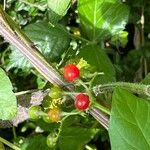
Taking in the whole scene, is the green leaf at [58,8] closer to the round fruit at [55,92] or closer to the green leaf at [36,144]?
the round fruit at [55,92]

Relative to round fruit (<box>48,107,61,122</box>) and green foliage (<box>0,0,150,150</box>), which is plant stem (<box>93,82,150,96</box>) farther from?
round fruit (<box>48,107,61,122</box>)

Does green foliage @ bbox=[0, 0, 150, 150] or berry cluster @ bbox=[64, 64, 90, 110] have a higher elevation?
berry cluster @ bbox=[64, 64, 90, 110]

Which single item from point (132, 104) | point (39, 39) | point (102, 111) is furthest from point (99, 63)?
point (132, 104)

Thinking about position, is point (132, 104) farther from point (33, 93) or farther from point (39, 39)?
point (39, 39)

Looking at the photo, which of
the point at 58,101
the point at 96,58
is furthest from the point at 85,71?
the point at 96,58

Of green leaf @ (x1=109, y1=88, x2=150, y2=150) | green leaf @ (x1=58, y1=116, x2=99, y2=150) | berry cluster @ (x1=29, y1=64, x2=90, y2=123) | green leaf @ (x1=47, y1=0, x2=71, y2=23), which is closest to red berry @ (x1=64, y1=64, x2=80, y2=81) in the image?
berry cluster @ (x1=29, y1=64, x2=90, y2=123)

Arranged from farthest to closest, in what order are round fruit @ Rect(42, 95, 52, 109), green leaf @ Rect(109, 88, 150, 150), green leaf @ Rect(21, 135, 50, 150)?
green leaf @ Rect(21, 135, 50, 150) → round fruit @ Rect(42, 95, 52, 109) → green leaf @ Rect(109, 88, 150, 150)

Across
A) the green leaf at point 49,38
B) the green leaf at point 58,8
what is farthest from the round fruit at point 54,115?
the green leaf at point 49,38
